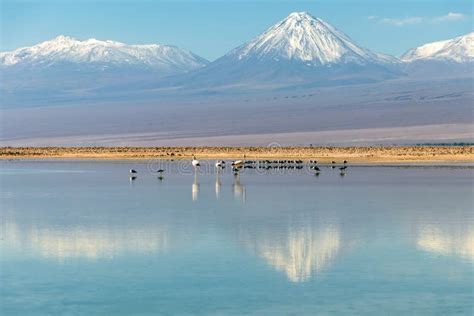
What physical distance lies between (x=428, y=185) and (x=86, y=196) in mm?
10309

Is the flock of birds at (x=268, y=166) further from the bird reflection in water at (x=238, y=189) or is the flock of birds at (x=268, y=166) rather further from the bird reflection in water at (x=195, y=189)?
the bird reflection in water at (x=238, y=189)

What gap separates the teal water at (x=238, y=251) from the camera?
1377cm

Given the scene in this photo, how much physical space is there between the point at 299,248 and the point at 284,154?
40.1 metres

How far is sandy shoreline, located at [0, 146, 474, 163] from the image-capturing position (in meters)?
50.7

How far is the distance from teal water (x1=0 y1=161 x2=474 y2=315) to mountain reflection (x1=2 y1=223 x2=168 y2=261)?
0.03 meters

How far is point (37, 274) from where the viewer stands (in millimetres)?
15523

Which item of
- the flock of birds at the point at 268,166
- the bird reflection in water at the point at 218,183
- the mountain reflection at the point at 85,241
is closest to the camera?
the mountain reflection at the point at 85,241

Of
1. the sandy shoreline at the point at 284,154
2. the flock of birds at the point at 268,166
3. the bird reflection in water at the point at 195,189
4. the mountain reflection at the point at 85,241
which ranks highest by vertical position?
the mountain reflection at the point at 85,241

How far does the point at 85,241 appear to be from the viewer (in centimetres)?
1858

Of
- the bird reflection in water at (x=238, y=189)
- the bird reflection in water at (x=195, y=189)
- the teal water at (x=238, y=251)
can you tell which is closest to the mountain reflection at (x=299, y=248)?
the teal water at (x=238, y=251)

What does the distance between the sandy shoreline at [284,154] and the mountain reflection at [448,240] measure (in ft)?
94.9

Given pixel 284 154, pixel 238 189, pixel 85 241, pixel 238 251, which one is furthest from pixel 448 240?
pixel 284 154

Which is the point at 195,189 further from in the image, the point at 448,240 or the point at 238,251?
the point at 238,251

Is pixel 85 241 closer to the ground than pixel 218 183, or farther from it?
farther from it
